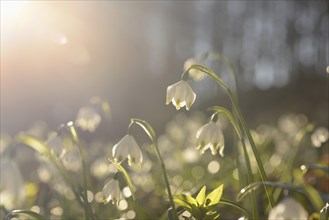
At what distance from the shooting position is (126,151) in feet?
6.81

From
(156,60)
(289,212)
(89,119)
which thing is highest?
(289,212)

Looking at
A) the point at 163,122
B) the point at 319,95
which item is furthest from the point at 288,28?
the point at 163,122

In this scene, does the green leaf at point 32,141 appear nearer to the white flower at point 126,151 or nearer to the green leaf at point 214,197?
the white flower at point 126,151

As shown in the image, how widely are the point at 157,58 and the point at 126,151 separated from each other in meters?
21.1

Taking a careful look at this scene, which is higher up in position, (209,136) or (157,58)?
(209,136)

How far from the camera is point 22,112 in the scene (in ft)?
54.2

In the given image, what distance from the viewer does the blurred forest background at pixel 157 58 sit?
51.8 feet

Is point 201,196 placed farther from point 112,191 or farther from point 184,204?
point 112,191

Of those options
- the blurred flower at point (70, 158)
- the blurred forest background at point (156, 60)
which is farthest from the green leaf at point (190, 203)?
the blurred forest background at point (156, 60)

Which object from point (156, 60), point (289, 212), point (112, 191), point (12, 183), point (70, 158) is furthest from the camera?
point (156, 60)

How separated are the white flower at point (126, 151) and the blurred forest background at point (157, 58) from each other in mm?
11316

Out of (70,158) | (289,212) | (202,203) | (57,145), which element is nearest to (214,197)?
(202,203)

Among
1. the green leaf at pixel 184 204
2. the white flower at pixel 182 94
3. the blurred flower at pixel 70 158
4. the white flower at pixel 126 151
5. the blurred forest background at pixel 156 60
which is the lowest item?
the blurred forest background at pixel 156 60

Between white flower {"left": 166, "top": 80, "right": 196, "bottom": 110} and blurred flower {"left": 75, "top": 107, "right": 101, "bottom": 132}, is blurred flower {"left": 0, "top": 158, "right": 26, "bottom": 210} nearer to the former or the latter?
white flower {"left": 166, "top": 80, "right": 196, "bottom": 110}
